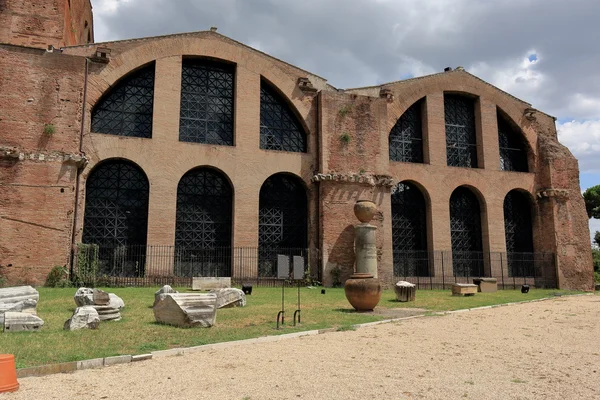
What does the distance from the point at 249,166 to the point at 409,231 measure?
28.3 ft

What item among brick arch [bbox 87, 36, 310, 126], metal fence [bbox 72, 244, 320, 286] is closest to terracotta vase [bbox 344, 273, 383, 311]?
metal fence [bbox 72, 244, 320, 286]

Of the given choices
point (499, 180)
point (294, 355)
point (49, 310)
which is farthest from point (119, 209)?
point (499, 180)

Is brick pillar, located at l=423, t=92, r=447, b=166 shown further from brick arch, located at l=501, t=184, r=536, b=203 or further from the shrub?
the shrub

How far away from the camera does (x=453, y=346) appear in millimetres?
7094

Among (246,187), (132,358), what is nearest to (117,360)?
(132,358)

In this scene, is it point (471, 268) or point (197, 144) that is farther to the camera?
point (471, 268)

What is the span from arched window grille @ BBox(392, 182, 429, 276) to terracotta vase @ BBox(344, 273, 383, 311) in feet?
35.9

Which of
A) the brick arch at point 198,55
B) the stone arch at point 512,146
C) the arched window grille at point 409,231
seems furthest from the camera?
the stone arch at point 512,146

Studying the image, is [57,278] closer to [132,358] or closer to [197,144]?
[197,144]

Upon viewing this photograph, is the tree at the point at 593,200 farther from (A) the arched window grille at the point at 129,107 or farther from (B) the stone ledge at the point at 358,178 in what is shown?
(A) the arched window grille at the point at 129,107

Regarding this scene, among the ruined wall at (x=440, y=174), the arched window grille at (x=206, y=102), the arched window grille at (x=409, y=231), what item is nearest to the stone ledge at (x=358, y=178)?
the ruined wall at (x=440, y=174)

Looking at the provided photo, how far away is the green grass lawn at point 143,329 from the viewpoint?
6076mm

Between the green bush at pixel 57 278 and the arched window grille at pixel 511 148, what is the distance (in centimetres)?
2182

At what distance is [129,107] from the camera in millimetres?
18953
